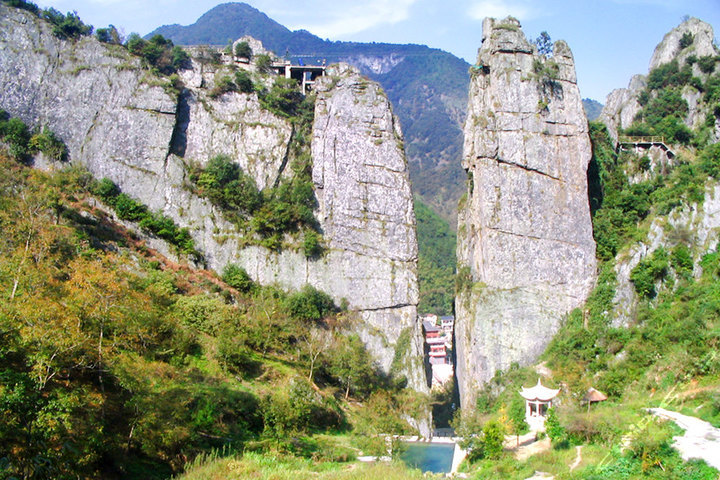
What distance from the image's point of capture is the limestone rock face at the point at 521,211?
36719 millimetres

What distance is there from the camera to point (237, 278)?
124 ft

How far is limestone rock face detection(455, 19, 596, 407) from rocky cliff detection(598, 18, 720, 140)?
7.38 m

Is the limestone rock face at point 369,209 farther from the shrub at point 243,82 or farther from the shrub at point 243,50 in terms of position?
the shrub at point 243,50

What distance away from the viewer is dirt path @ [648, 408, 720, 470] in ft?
58.0

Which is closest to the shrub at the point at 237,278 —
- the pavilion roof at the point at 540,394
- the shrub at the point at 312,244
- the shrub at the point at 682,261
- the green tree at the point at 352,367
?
the shrub at the point at 312,244

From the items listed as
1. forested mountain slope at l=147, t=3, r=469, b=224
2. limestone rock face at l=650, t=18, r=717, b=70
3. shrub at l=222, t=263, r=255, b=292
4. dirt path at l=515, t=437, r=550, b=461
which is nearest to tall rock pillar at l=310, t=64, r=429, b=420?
shrub at l=222, t=263, r=255, b=292

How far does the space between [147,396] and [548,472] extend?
1395cm

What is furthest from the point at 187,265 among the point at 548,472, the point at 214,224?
the point at 548,472

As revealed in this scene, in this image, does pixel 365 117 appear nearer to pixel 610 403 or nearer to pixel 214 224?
pixel 214 224

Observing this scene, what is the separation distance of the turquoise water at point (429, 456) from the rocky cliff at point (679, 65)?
26344mm

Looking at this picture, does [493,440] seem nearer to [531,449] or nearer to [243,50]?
[531,449]

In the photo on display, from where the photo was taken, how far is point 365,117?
42.6 m

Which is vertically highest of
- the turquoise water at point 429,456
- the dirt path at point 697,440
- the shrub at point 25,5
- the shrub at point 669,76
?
the shrub at point 25,5

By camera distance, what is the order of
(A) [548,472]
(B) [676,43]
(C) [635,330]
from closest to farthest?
(A) [548,472], (C) [635,330], (B) [676,43]
